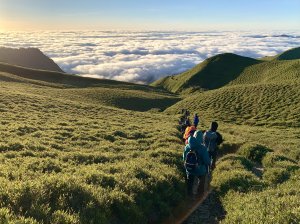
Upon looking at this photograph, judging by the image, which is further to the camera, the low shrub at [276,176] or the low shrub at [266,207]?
the low shrub at [276,176]

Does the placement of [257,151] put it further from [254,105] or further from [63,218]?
[254,105]

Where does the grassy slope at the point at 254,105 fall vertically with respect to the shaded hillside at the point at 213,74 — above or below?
above

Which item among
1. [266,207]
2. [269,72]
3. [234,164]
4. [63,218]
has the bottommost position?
[269,72]

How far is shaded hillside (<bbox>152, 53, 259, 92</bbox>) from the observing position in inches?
5359

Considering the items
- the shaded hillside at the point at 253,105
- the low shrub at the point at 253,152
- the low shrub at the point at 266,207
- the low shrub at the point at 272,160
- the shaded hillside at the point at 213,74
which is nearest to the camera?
the low shrub at the point at 266,207

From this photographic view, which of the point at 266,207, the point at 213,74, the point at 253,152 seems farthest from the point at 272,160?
the point at 213,74

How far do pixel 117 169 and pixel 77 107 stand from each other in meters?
32.0

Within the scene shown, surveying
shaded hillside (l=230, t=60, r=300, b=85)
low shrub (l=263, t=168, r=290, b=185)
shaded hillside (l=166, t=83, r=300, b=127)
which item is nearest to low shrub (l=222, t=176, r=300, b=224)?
low shrub (l=263, t=168, r=290, b=185)

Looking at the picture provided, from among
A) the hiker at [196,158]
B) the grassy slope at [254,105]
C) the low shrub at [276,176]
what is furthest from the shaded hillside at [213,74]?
the hiker at [196,158]

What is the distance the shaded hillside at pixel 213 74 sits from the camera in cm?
13612

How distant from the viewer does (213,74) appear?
144 m

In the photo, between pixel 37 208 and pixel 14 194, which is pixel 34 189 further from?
pixel 37 208

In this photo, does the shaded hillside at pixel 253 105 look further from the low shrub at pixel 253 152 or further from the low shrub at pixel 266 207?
the low shrub at pixel 266 207

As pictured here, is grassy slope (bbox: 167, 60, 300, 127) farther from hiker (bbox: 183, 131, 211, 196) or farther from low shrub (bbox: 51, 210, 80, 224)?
low shrub (bbox: 51, 210, 80, 224)
